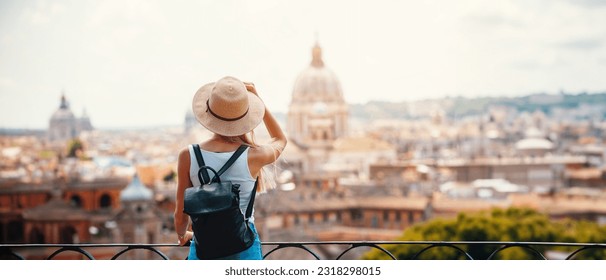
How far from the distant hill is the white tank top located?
2388 centimetres

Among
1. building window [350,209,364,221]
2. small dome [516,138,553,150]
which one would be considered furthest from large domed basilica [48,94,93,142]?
small dome [516,138,553,150]

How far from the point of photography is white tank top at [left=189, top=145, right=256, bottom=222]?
1.70 meters

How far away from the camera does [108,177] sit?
2389 cm

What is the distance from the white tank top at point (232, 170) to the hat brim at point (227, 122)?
42 mm

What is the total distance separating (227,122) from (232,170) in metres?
0.09

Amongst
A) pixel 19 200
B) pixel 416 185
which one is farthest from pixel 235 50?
pixel 416 185

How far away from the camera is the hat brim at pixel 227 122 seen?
1750mm

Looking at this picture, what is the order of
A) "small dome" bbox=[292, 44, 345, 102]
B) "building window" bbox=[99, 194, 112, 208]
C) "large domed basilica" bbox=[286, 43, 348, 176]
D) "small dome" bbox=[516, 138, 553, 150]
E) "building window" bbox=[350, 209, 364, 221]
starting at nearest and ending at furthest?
"building window" bbox=[350, 209, 364, 221] < "building window" bbox=[99, 194, 112, 208] < "small dome" bbox=[516, 138, 553, 150] < "large domed basilica" bbox=[286, 43, 348, 176] < "small dome" bbox=[292, 44, 345, 102]

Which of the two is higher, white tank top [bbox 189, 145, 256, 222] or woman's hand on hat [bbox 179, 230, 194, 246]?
white tank top [bbox 189, 145, 256, 222]

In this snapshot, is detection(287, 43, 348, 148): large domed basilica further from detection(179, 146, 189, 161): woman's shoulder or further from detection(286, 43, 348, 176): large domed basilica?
detection(179, 146, 189, 161): woman's shoulder

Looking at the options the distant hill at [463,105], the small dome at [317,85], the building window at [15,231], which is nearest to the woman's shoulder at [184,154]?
the building window at [15,231]

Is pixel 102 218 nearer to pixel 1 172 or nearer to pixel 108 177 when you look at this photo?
pixel 108 177

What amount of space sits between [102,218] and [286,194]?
4.47m

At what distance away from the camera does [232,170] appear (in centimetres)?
171
